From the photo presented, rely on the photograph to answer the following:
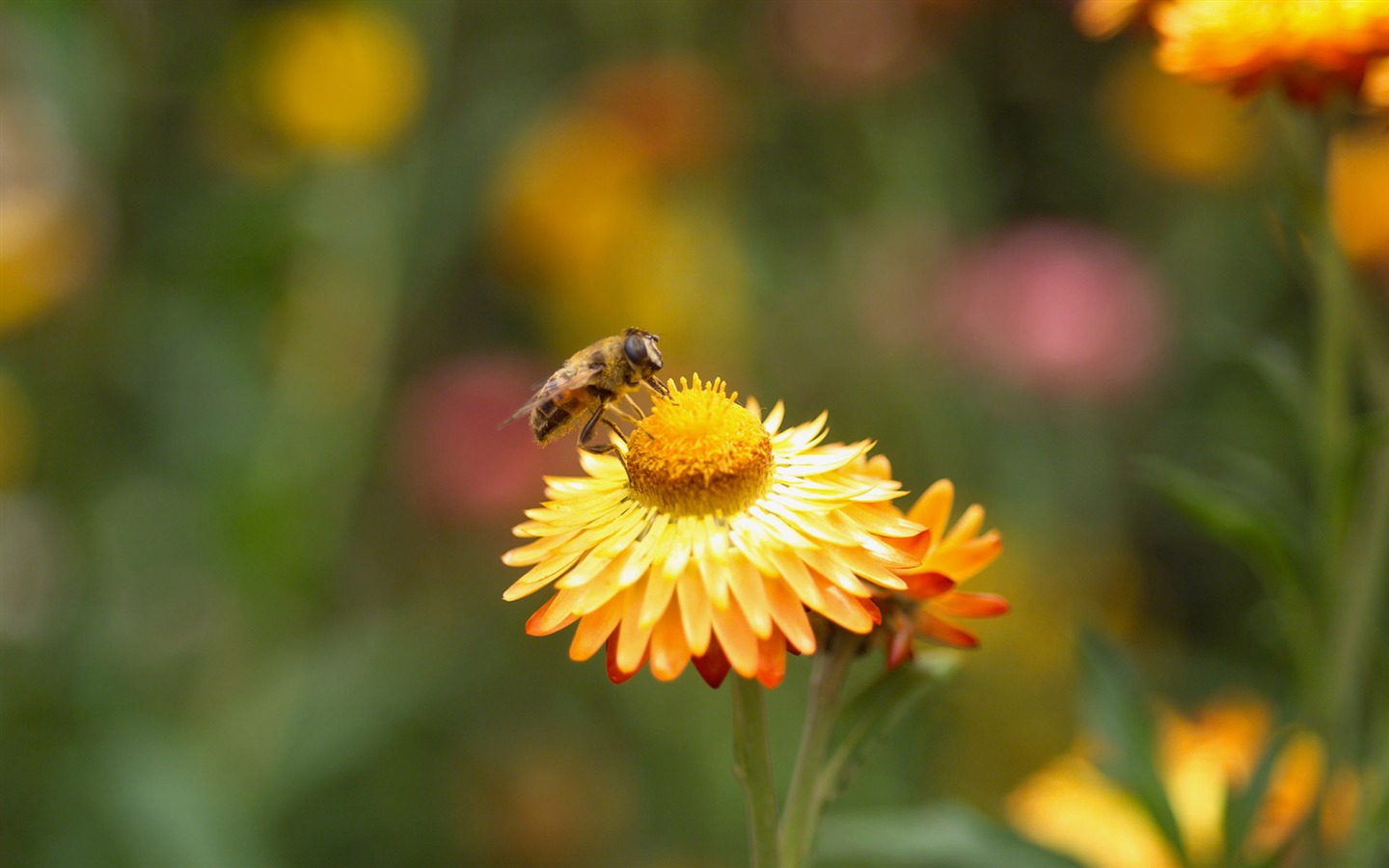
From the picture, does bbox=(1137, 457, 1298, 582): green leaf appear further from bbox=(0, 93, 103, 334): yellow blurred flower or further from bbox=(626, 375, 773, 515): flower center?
bbox=(0, 93, 103, 334): yellow blurred flower

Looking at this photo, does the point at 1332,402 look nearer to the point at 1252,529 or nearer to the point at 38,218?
the point at 1252,529

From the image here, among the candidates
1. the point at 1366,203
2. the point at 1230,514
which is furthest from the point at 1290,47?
the point at 1366,203

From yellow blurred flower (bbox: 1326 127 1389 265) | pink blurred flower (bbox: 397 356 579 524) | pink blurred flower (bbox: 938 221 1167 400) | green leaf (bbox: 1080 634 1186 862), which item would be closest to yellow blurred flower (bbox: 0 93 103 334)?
pink blurred flower (bbox: 397 356 579 524)

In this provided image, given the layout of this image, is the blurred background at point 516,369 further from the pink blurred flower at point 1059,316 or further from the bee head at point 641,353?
the bee head at point 641,353

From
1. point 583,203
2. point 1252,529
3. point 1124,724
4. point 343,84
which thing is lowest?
point 1124,724

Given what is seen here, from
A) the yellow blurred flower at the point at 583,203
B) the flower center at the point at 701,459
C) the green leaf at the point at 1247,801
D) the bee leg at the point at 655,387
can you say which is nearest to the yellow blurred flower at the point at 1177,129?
the yellow blurred flower at the point at 583,203

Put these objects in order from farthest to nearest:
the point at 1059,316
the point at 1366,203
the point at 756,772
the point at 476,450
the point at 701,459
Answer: the point at 1059,316
the point at 476,450
the point at 1366,203
the point at 701,459
the point at 756,772
